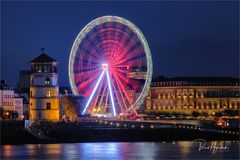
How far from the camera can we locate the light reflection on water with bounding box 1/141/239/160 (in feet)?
207

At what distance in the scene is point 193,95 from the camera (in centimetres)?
17300

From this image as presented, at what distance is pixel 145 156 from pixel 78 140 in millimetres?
22823

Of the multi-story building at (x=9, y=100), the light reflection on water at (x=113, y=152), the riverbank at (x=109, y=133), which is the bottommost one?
the light reflection on water at (x=113, y=152)

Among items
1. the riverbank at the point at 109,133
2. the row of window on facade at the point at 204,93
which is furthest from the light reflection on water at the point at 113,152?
the row of window on facade at the point at 204,93

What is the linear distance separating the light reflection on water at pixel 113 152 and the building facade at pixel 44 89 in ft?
104

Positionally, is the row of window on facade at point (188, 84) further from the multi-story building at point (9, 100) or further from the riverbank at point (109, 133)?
the riverbank at point (109, 133)

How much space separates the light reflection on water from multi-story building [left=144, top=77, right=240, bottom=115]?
95971mm

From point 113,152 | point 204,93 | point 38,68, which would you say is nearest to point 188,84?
point 204,93

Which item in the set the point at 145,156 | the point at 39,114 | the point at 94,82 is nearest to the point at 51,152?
the point at 145,156

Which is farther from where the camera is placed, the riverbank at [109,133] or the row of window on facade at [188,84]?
the row of window on facade at [188,84]

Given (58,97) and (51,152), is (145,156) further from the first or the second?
(58,97)

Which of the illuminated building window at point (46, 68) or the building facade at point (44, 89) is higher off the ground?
the illuminated building window at point (46, 68)

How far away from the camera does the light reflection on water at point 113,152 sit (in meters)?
63.1

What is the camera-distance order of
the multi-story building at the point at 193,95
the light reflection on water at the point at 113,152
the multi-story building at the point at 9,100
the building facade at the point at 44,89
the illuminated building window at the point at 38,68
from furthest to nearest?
the multi-story building at the point at 193,95 < the multi-story building at the point at 9,100 < the illuminated building window at the point at 38,68 < the building facade at the point at 44,89 < the light reflection on water at the point at 113,152
